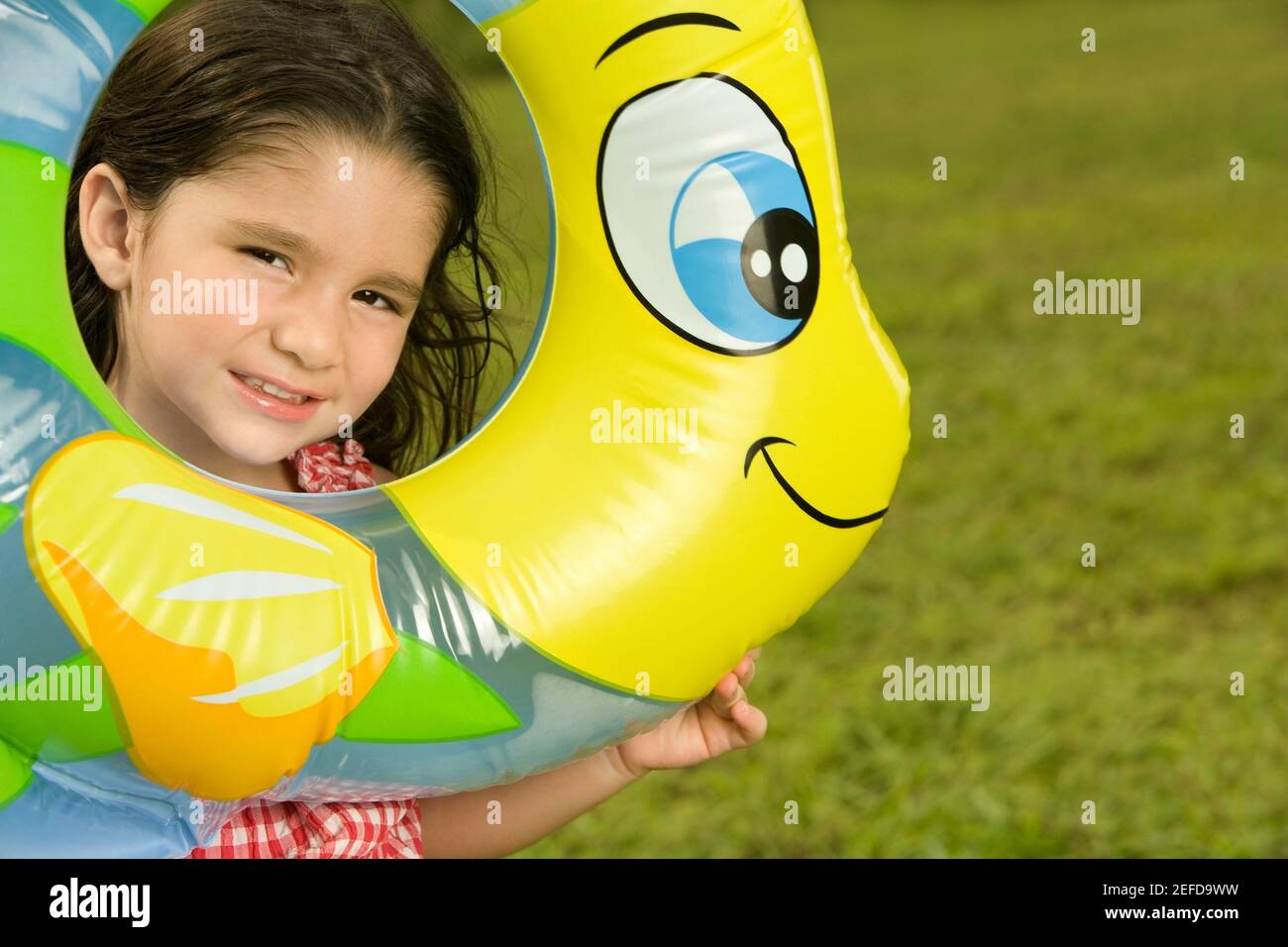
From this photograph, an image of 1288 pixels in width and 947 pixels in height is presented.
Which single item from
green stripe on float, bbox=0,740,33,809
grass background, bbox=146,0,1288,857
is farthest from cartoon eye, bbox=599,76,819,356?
green stripe on float, bbox=0,740,33,809

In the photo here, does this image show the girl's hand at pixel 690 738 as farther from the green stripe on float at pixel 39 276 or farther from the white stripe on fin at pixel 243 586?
the green stripe on float at pixel 39 276

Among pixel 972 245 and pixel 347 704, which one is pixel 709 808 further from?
pixel 972 245

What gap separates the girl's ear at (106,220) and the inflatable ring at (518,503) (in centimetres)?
13

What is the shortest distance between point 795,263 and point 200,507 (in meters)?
0.62

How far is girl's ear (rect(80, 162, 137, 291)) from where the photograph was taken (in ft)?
5.23

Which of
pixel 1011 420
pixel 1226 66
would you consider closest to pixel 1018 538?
pixel 1011 420

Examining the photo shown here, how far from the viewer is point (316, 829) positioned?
1632 millimetres

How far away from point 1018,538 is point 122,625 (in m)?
2.77

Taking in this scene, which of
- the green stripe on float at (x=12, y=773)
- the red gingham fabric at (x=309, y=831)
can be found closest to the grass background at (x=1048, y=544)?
the red gingham fabric at (x=309, y=831)

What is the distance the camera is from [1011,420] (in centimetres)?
447

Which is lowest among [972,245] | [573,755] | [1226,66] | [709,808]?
[709,808]

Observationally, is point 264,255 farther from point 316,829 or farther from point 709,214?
point 316,829

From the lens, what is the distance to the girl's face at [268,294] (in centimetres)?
151

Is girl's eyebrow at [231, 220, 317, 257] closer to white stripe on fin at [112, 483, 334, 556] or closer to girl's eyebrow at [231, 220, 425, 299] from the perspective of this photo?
girl's eyebrow at [231, 220, 425, 299]
